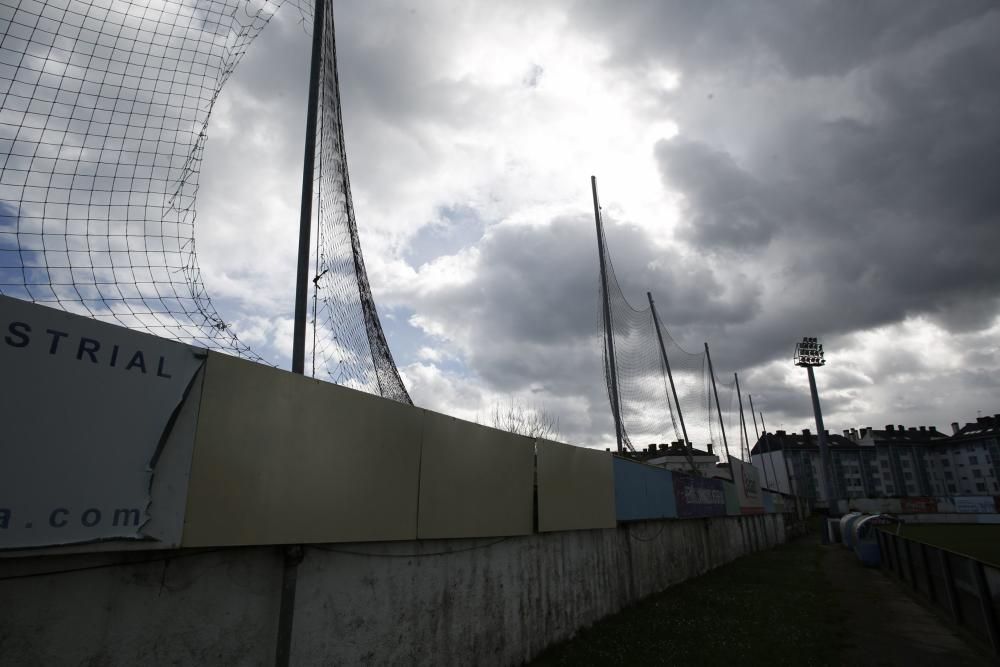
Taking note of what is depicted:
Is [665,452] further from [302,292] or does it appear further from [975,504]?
[302,292]

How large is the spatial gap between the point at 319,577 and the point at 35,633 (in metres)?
2.27

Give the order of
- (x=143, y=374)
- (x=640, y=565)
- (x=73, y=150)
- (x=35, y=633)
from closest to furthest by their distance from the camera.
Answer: (x=35, y=633), (x=143, y=374), (x=73, y=150), (x=640, y=565)

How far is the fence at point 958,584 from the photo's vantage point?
336 inches

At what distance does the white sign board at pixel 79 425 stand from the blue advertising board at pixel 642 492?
1036cm

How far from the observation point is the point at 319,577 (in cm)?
530

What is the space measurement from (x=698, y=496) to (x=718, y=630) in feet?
33.6

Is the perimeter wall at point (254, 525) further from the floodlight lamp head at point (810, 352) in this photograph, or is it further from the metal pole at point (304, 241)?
the floodlight lamp head at point (810, 352)

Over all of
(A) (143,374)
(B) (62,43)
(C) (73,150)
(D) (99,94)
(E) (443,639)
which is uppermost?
(B) (62,43)

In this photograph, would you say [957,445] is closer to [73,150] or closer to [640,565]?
[640,565]

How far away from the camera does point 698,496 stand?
66.2 feet

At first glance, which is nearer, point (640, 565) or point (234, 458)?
point (234, 458)

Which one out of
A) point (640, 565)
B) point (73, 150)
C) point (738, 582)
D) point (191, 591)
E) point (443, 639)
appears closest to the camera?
point (191, 591)

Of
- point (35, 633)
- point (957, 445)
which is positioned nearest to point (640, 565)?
point (35, 633)

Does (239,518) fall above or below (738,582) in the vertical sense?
above
